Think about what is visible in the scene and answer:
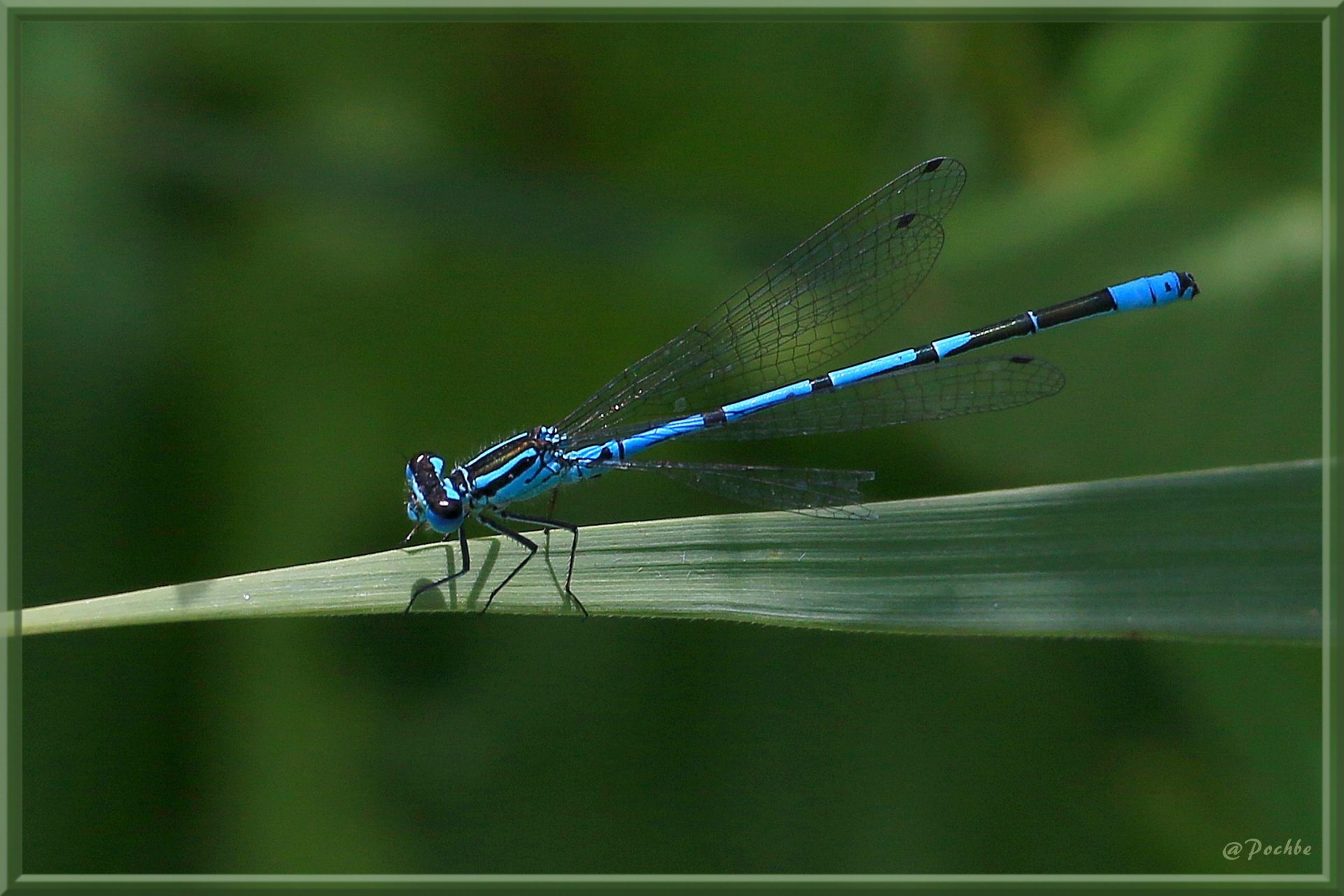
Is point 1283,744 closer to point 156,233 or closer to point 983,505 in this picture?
point 983,505

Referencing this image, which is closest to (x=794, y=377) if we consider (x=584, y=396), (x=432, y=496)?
(x=584, y=396)

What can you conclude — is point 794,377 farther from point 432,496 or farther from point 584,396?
point 432,496

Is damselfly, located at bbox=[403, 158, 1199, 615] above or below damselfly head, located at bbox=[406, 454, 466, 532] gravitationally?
above

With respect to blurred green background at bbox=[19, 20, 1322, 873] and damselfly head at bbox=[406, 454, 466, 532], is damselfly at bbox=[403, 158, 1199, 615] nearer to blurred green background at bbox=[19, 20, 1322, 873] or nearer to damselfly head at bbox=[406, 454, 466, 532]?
damselfly head at bbox=[406, 454, 466, 532]

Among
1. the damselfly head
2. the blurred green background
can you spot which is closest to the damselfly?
the damselfly head

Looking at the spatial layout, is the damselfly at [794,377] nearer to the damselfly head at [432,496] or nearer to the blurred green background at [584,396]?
the damselfly head at [432,496]

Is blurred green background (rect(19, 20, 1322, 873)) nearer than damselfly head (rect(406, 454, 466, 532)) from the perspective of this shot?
No

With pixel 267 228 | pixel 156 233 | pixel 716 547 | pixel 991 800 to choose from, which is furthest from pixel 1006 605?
pixel 156 233

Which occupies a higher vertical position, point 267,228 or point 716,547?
point 267,228
